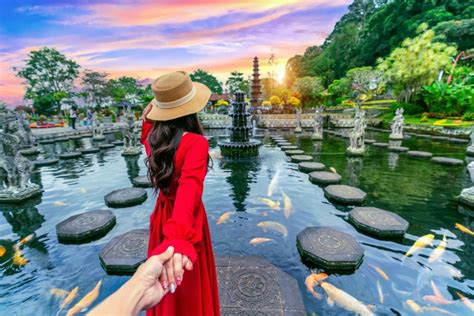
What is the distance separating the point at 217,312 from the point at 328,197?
219 inches

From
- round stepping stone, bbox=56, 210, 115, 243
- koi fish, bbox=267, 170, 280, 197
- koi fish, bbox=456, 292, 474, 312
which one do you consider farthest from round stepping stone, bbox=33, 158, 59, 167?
koi fish, bbox=456, 292, 474, 312

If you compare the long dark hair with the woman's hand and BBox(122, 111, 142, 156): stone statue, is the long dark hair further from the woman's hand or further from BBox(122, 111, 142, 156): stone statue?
BBox(122, 111, 142, 156): stone statue

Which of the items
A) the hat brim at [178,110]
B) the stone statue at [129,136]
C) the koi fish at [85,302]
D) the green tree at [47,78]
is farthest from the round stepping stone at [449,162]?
the green tree at [47,78]

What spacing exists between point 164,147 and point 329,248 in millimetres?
3893

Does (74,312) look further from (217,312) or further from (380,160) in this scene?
(380,160)

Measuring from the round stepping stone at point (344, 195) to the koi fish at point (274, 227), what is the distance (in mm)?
2243

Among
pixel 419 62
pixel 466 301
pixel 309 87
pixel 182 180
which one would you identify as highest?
pixel 419 62

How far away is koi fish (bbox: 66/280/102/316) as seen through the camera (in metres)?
3.15

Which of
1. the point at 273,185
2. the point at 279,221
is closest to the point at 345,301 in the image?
the point at 279,221

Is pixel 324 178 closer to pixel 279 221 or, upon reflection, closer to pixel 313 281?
pixel 279 221

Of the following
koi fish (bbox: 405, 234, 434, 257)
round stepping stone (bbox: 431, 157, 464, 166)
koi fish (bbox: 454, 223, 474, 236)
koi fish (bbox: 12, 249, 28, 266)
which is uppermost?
round stepping stone (bbox: 431, 157, 464, 166)

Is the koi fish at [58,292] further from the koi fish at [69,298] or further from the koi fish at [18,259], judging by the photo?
the koi fish at [18,259]

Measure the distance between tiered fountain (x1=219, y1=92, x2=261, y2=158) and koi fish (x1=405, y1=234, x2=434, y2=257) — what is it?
8533 millimetres

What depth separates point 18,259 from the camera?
4312 mm
